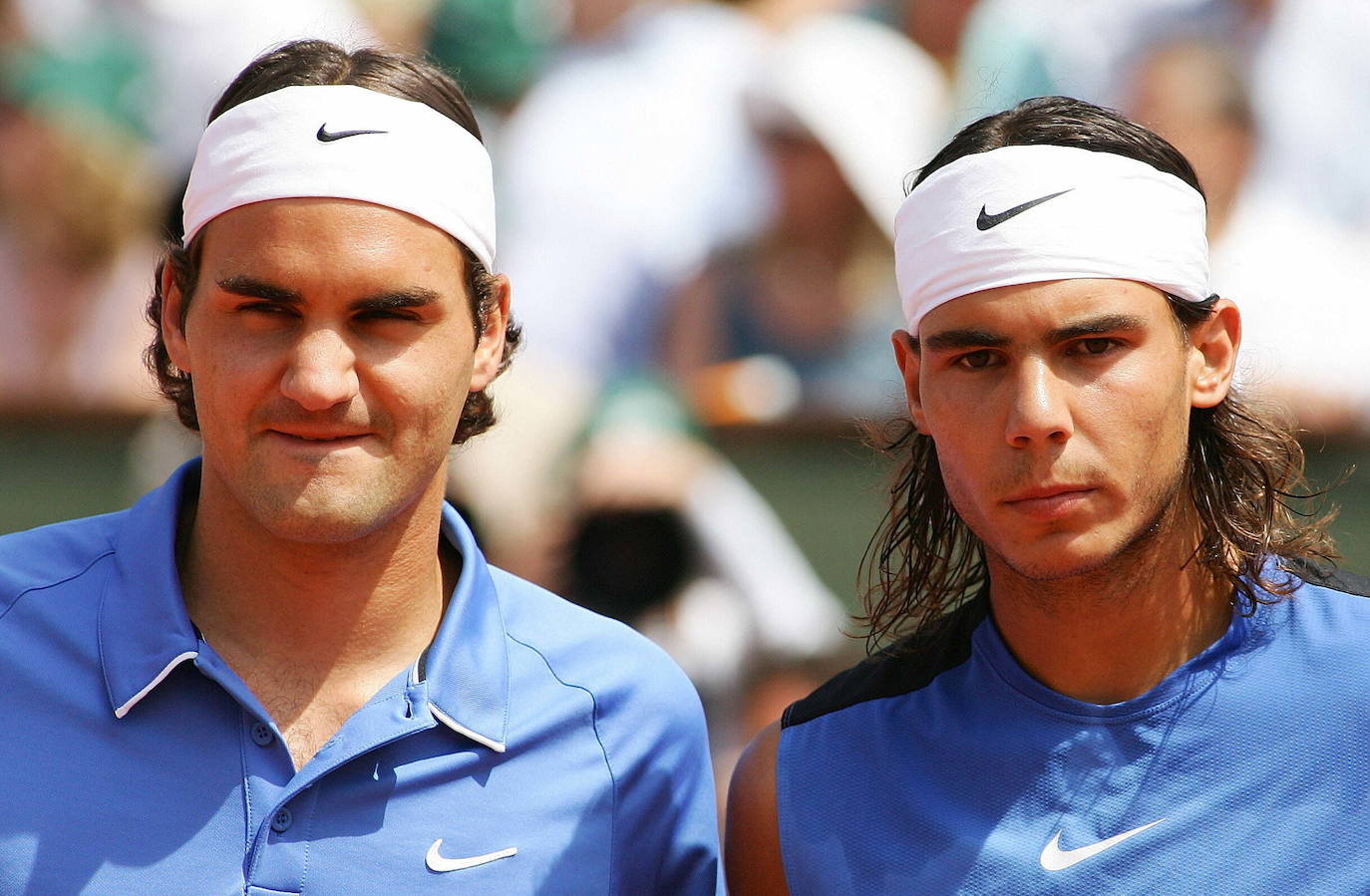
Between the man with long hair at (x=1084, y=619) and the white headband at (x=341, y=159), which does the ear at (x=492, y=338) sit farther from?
the man with long hair at (x=1084, y=619)

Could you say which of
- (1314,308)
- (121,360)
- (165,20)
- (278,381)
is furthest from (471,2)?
(278,381)

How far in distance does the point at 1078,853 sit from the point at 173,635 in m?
1.57

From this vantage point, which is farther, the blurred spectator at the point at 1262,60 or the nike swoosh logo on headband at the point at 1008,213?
the blurred spectator at the point at 1262,60

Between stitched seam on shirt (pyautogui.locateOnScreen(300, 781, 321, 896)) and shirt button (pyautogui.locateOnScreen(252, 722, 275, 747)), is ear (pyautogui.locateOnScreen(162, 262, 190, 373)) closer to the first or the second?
shirt button (pyautogui.locateOnScreen(252, 722, 275, 747))

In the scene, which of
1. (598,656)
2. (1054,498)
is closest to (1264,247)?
(1054,498)

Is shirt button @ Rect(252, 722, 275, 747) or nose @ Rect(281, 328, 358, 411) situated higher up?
nose @ Rect(281, 328, 358, 411)

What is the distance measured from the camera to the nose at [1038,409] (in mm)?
2750

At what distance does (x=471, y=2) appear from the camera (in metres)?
6.46


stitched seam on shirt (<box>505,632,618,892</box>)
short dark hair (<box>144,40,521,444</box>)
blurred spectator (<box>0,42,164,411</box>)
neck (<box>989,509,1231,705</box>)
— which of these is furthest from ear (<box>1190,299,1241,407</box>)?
blurred spectator (<box>0,42,164,411</box>)

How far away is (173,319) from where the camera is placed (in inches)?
124

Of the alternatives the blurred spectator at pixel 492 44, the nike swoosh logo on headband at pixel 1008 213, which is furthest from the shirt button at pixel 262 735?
the blurred spectator at pixel 492 44

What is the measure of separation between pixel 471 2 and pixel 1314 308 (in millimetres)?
3480

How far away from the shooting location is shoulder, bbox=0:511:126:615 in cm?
292

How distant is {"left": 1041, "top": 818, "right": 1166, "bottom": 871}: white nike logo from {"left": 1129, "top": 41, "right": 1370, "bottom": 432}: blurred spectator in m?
3.93
